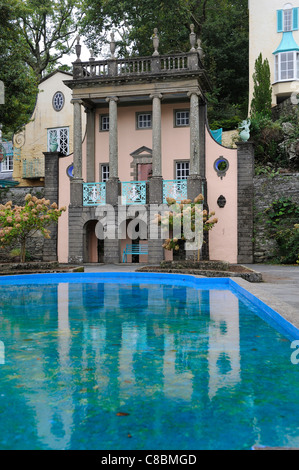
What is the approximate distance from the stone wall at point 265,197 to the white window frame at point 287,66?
947cm

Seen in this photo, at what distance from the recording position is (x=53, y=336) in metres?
6.52

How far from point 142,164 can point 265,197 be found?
6028 millimetres

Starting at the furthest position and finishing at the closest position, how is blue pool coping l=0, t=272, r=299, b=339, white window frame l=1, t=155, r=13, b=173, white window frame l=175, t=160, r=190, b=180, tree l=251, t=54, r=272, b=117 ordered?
white window frame l=1, t=155, r=13, b=173 → tree l=251, t=54, r=272, b=117 → white window frame l=175, t=160, r=190, b=180 → blue pool coping l=0, t=272, r=299, b=339

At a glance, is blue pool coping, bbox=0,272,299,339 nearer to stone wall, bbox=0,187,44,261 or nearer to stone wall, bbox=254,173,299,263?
stone wall, bbox=254,173,299,263

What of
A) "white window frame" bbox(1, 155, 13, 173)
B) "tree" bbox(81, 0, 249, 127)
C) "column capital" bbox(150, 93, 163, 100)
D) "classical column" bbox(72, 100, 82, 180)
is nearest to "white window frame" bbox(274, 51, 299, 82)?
"tree" bbox(81, 0, 249, 127)

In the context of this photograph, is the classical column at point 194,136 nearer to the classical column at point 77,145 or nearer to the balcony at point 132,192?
the balcony at point 132,192

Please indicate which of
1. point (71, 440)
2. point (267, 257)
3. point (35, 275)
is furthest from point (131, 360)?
point (267, 257)

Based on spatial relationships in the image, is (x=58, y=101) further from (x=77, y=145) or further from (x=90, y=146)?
(x=77, y=145)

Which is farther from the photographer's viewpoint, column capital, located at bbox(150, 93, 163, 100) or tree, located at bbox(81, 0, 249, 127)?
tree, located at bbox(81, 0, 249, 127)

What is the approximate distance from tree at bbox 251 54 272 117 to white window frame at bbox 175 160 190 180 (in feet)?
20.4

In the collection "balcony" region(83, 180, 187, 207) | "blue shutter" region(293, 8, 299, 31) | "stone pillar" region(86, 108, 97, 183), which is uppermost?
"blue shutter" region(293, 8, 299, 31)

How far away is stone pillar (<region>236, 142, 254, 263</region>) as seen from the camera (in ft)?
68.9

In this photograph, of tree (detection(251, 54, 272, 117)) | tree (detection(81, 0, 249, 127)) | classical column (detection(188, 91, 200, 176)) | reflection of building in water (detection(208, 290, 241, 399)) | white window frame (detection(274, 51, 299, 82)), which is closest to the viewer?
reflection of building in water (detection(208, 290, 241, 399))

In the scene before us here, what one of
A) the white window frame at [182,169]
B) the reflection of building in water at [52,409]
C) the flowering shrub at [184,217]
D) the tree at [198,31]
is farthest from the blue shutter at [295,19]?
the reflection of building in water at [52,409]
